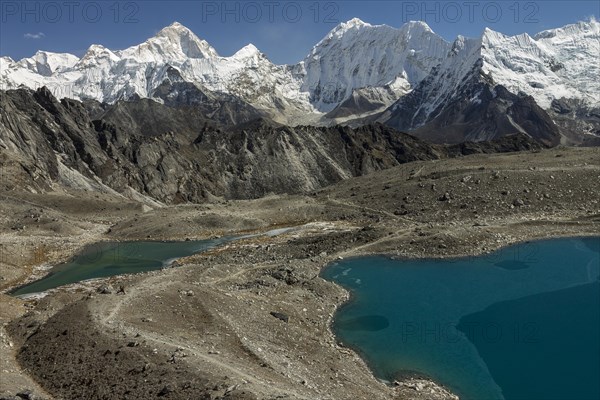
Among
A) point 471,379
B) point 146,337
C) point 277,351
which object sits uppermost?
point 146,337

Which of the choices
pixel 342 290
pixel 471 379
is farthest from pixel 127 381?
pixel 342 290

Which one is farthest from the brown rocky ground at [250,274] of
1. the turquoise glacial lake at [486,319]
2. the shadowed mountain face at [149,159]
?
the shadowed mountain face at [149,159]

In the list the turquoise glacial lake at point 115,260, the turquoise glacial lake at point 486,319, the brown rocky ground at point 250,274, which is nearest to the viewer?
the brown rocky ground at point 250,274

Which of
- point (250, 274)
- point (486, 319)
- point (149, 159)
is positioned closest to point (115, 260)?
point (250, 274)

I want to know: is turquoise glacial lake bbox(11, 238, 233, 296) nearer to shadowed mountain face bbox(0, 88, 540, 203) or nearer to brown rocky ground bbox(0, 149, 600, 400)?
brown rocky ground bbox(0, 149, 600, 400)

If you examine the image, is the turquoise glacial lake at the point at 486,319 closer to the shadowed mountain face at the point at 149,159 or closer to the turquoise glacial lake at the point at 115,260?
the turquoise glacial lake at the point at 115,260

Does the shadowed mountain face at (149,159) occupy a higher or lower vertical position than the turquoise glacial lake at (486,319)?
higher

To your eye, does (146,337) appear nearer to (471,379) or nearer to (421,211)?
(471,379)

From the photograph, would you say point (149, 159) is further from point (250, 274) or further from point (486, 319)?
point (486, 319)
